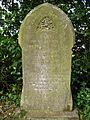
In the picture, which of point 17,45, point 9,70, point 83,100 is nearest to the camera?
point 83,100

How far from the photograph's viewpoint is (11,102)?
6148 mm

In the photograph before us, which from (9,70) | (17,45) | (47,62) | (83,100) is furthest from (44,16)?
(9,70)

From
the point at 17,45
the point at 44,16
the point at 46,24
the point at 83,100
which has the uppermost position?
the point at 44,16

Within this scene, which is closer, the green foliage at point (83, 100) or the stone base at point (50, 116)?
the stone base at point (50, 116)

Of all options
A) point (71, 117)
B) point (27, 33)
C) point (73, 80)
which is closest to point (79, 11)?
point (73, 80)

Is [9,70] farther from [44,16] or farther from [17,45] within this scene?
[44,16]

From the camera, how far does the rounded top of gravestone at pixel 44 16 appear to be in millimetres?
5027

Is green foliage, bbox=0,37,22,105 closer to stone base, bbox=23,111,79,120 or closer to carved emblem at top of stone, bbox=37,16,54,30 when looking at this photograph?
stone base, bbox=23,111,79,120

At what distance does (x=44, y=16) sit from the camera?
200 inches

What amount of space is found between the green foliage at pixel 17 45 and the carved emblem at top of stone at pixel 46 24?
1.52 m

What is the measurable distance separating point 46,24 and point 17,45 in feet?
5.27

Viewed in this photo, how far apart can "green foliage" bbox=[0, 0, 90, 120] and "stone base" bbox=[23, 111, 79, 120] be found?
1308 mm

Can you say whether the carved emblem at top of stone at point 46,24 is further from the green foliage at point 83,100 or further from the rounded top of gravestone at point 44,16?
the green foliage at point 83,100

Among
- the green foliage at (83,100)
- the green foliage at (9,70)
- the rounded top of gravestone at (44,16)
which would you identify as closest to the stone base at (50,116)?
the green foliage at (83,100)
